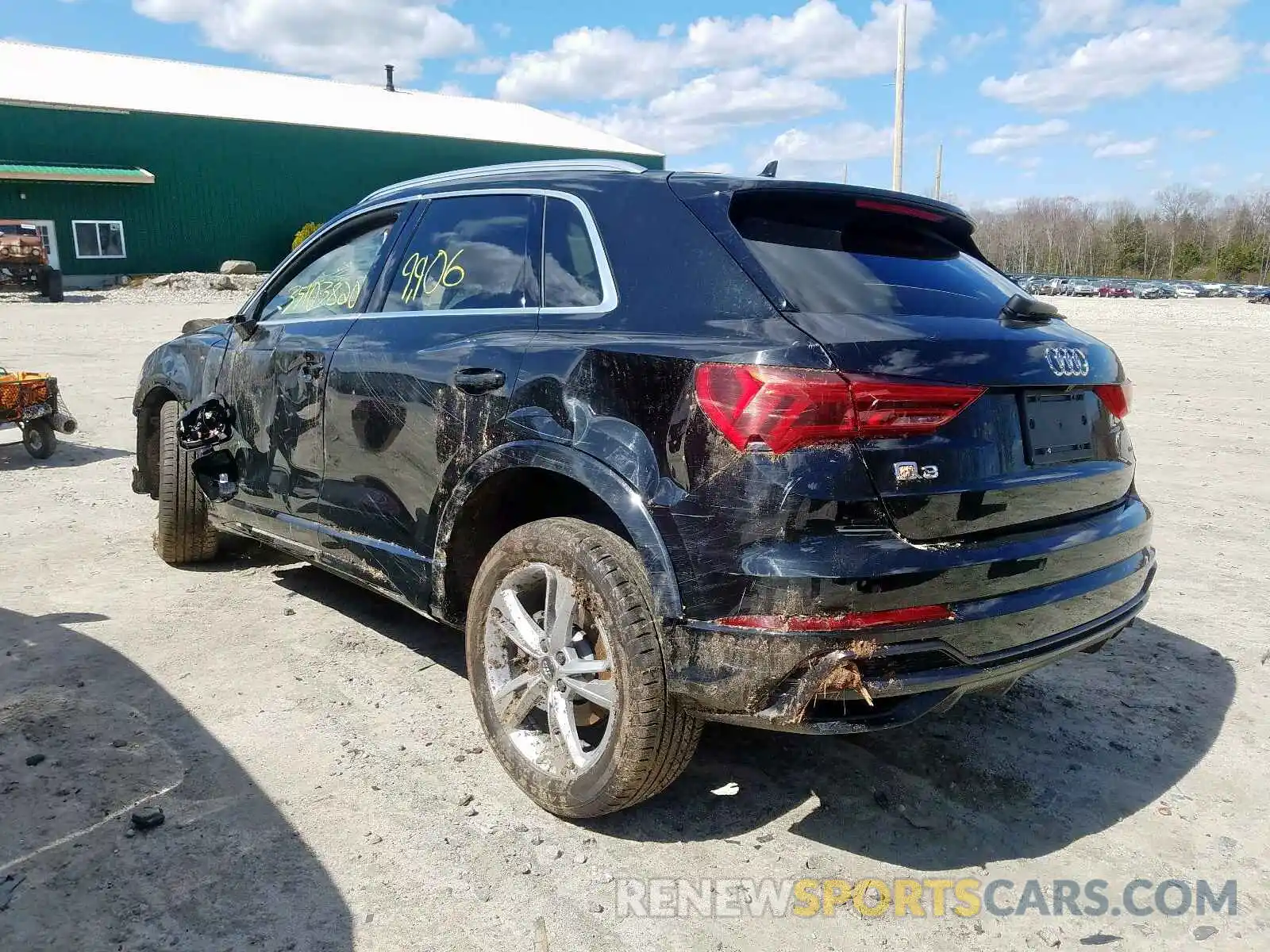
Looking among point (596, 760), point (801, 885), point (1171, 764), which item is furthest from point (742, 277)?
point (1171, 764)

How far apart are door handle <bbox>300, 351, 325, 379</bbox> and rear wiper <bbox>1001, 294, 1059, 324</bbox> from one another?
99.3 inches

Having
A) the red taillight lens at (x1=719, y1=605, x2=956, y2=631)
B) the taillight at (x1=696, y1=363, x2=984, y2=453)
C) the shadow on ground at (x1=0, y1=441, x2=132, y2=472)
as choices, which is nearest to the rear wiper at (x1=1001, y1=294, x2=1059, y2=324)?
the taillight at (x1=696, y1=363, x2=984, y2=453)

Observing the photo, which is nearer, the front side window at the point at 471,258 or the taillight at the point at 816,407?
the taillight at the point at 816,407

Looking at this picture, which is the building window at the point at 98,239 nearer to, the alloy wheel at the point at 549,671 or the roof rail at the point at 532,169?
the roof rail at the point at 532,169

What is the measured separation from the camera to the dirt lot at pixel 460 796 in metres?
2.46

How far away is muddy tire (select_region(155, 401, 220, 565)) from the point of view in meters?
4.91

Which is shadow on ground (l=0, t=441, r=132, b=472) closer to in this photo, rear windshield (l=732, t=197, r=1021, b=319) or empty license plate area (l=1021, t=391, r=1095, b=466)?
rear windshield (l=732, t=197, r=1021, b=319)

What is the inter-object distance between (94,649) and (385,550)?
154 centimetres

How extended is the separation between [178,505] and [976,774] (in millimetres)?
4001

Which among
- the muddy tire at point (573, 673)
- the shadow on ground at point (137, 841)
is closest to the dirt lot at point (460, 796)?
the shadow on ground at point (137, 841)

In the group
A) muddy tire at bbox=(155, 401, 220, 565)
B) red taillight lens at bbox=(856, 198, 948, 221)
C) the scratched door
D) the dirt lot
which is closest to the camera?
the dirt lot

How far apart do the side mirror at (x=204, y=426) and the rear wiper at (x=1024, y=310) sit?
346 cm

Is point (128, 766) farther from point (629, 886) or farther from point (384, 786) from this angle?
point (629, 886)

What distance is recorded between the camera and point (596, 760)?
8.92ft
